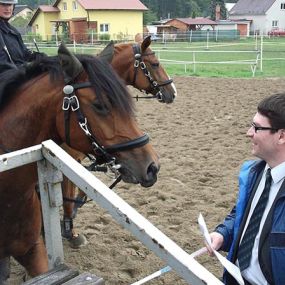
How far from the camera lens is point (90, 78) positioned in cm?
239

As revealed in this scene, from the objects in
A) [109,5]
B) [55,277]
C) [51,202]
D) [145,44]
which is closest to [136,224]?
[55,277]

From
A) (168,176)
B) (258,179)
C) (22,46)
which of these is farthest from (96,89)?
(168,176)

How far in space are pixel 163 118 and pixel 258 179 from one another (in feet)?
22.5

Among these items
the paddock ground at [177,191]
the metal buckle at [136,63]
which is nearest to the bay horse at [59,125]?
the paddock ground at [177,191]

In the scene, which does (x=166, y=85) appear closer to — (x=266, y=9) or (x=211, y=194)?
(x=211, y=194)

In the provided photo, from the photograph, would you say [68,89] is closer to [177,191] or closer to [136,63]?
[177,191]

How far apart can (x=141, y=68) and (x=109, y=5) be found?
46.3 meters

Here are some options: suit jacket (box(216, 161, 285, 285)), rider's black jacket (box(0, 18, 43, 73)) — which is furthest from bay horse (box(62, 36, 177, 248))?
suit jacket (box(216, 161, 285, 285))

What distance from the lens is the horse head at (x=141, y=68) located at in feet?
17.6

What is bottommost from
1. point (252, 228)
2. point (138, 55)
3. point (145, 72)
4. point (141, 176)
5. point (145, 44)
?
point (252, 228)

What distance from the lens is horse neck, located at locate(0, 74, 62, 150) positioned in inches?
97.1

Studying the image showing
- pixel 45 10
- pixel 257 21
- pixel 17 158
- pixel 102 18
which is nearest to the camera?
pixel 17 158

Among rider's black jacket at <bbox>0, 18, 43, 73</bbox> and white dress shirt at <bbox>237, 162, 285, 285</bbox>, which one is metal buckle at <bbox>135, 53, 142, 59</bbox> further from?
white dress shirt at <bbox>237, 162, 285, 285</bbox>

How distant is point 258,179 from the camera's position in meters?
2.09
